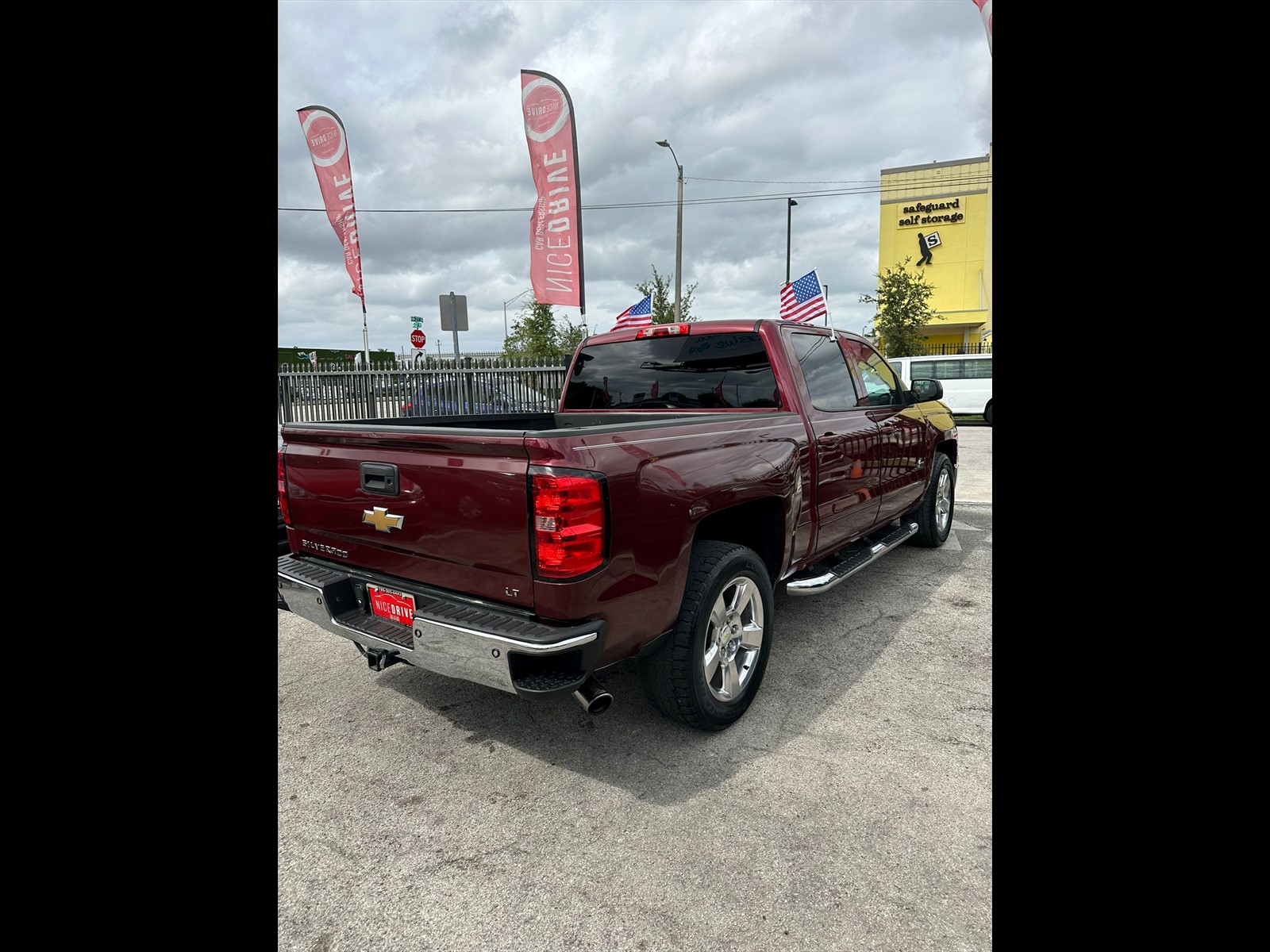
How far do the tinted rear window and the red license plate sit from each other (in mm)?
2178

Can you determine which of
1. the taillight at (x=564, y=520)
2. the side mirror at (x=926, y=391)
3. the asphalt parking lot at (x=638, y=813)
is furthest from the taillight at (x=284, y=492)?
the side mirror at (x=926, y=391)

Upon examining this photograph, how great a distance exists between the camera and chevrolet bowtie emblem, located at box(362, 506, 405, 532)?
9.05ft

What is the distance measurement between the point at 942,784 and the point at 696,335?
2.72 m

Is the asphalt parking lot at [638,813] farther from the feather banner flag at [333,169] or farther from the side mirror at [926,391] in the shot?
the feather banner flag at [333,169]

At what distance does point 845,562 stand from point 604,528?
238 centimetres

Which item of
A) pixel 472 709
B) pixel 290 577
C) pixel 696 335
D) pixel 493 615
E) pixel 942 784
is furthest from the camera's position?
pixel 696 335

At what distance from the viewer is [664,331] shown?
433 centimetres

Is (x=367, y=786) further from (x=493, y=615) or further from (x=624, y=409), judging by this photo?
(x=624, y=409)

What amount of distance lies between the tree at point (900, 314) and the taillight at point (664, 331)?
2757 cm

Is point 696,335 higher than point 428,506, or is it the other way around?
point 696,335

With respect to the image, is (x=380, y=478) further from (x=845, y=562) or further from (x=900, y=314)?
(x=900, y=314)

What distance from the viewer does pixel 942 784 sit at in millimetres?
2658
